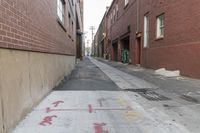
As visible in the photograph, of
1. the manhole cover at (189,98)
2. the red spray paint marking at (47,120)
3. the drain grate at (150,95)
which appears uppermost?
the red spray paint marking at (47,120)

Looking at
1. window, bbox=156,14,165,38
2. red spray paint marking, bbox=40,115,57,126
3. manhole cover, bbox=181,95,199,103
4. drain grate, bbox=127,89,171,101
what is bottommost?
drain grate, bbox=127,89,171,101

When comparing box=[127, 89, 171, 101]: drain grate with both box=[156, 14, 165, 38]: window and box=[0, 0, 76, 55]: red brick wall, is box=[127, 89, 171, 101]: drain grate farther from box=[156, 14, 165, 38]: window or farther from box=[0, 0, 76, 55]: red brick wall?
box=[156, 14, 165, 38]: window

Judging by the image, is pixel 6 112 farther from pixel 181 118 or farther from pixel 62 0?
pixel 62 0

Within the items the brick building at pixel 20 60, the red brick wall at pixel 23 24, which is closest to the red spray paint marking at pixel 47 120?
the brick building at pixel 20 60

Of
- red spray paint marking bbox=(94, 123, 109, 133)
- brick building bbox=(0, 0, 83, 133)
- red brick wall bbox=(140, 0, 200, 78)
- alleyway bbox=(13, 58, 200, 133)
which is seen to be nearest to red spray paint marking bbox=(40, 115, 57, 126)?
alleyway bbox=(13, 58, 200, 133)

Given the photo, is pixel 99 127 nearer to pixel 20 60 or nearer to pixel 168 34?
pixel 20 60

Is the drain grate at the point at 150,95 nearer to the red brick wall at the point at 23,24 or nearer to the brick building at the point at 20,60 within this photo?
the brick building at the point at 20,60

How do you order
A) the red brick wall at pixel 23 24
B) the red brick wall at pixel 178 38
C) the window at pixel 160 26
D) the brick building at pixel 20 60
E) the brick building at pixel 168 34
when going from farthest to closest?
1. the window at pixel 160 26
2. the brick building at pixel 168 34
3. the red brick wall at pixel 178 38
4. the red brick wall at pixel 23 24
5. the brick building at pixel 20 60

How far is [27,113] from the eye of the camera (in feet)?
17.2

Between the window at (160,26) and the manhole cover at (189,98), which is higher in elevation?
the window at (160,26)

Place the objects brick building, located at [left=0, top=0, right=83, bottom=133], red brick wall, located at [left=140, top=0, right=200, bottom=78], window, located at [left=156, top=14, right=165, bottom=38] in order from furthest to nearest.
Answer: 1. window, located at [left=156, top=14, right=165, bottom=38]
2. red brick wall, located at [left=140, top=0, right=200, bottom=78]
3. brick building, located at [left=0, top=0, right=83, bottom=133]

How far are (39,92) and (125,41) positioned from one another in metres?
28.0

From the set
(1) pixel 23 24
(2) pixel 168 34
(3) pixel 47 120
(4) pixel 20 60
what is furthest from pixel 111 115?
(2) pixel 168 34

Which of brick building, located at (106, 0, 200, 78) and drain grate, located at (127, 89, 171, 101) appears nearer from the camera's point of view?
drain grate, located at (127, 89, 171, 101)
